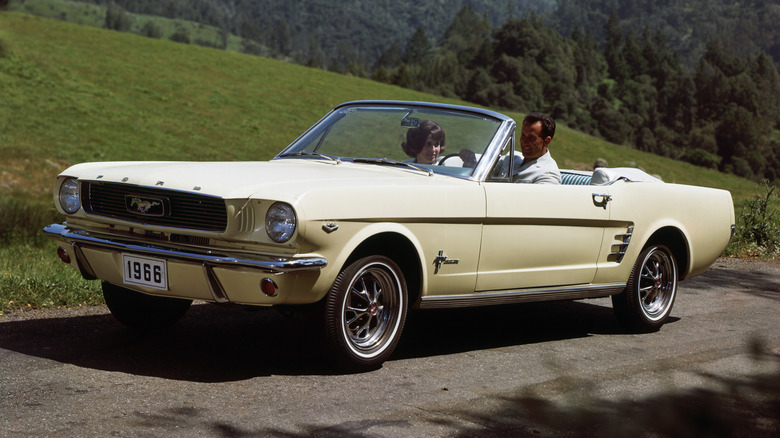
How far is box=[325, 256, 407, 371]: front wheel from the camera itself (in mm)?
4879

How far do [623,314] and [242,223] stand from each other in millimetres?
3374

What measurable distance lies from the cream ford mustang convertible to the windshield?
→ 13 mm

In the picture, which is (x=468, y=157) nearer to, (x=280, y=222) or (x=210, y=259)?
(x=280, y=222)

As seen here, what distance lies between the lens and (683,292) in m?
8.96

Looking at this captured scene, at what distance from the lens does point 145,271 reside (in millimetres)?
4883

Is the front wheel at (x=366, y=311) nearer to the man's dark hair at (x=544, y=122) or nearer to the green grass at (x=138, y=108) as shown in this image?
the man's dark hair at (x=544, y=122)

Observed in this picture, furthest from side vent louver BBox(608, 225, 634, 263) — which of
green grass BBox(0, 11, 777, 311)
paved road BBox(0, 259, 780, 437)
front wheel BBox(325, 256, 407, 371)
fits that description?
green grass BBox(0, 11, 777, 311)

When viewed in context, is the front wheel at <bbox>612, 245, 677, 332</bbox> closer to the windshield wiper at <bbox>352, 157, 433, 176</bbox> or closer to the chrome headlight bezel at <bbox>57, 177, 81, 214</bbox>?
the windshield wiper at <bbox>352, 157, 433, 176</bbox>

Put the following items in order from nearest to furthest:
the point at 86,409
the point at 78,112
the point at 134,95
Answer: the point at 86,409
the point at 78,112
the point at 134,95

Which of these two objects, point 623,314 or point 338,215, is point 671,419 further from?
point 623,314

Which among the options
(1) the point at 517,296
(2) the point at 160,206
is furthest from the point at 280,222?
Answer: (1) the point at 517,296

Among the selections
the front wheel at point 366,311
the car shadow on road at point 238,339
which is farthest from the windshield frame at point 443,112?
the car shadow on road at point 238,339

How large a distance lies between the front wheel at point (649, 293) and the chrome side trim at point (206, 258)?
299 centimetres

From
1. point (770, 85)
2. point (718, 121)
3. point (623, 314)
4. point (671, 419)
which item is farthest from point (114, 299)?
point (770, 85)
